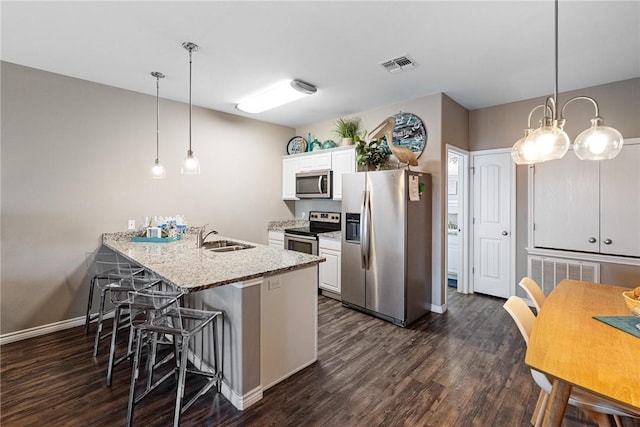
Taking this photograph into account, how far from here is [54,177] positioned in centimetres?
302

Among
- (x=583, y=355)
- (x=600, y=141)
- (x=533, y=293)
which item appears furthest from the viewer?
(x=533, y=293)

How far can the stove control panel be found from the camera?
15.1 ft

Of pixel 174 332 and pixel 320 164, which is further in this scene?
pixel 320 164

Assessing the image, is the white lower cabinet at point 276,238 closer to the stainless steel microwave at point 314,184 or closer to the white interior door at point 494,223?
the stainless steel microwave at point 314,184

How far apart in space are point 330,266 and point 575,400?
A: 286 cm

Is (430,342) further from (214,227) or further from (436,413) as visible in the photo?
(214,227)

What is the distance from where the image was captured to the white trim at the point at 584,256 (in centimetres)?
307

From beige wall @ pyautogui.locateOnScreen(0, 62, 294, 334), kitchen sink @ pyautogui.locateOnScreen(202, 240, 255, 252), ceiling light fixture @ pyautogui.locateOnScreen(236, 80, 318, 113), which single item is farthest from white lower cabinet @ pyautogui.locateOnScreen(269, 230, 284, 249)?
ceiling light fixture @ pyautogui.locateOnScreen(236, 80, 318, 113)

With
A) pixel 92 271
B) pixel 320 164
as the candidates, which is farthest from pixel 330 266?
pixel 92 271

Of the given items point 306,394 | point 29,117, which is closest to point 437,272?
point 306,394

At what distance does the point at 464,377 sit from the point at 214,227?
351 centimetres

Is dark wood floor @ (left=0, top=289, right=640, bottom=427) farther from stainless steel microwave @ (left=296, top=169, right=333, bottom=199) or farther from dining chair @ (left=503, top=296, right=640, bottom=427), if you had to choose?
stainless steel microwave @ (left=296, top=169, right=333, bottom=199)

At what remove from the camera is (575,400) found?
140cm

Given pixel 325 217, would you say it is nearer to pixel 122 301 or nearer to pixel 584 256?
pixel 122 301
